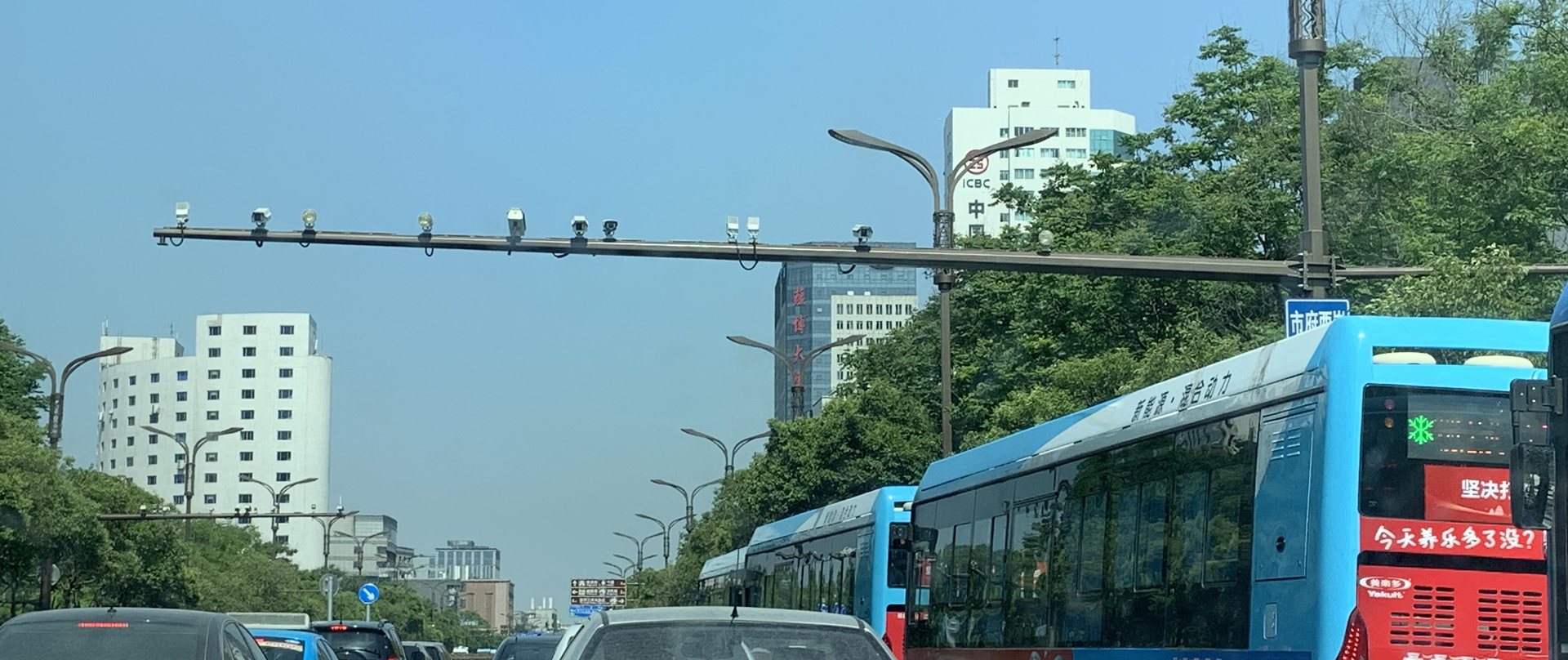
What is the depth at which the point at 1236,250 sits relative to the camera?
4462cm

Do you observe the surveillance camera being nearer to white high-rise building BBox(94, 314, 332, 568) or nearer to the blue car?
the blue car

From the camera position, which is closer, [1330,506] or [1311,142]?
[1330,506]

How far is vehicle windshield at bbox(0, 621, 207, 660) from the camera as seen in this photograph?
1120 centimetres

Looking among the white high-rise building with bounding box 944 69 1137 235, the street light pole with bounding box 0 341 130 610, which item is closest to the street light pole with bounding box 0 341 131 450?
the street light pole with bounding box 0 341 130 610

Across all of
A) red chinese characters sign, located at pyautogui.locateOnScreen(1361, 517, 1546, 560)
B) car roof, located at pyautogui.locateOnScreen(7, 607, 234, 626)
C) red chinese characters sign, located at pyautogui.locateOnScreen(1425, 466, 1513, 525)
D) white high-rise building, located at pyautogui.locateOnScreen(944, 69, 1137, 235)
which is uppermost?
white high-rise building, located at pyautogui.locateOnScreen(944, 69, 1137, 235)

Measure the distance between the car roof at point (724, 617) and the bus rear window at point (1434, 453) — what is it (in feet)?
11.1

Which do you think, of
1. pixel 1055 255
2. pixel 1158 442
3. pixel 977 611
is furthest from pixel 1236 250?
pixel 1158 442

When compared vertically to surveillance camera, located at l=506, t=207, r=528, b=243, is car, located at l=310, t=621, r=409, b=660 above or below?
below

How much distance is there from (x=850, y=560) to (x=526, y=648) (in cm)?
595

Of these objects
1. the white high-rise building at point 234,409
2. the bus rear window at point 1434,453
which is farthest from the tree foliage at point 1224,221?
the white high-rise building at point 234,409

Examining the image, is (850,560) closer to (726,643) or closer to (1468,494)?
(1468,494)

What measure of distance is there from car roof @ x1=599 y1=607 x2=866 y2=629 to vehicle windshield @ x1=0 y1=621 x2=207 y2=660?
3.79 metres

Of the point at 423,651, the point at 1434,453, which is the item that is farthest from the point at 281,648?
the point at 423,651

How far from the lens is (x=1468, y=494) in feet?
34.6
